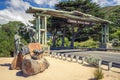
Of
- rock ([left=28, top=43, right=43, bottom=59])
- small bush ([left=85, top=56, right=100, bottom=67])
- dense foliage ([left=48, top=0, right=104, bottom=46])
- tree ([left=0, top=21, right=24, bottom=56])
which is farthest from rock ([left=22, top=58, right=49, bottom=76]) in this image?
dense foliage ([left=48, top=0, right=104, bottom=46])

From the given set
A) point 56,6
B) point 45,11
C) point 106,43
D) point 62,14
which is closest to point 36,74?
point 45,11

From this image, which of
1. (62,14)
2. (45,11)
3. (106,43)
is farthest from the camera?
(106,43)

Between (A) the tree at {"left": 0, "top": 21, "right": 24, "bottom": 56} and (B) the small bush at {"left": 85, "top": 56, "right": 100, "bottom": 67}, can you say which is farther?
(A) the tree at {"left": 0, "top": 21, "right": 24, "bottom": 56}

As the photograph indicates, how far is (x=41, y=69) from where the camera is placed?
15.6 m

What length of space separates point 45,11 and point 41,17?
107 cm

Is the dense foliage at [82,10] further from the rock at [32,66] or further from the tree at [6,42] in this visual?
the rock at [32,66]

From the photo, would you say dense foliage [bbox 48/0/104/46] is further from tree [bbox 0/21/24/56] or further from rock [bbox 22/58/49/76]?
rock [bbox 22/58/49/76]

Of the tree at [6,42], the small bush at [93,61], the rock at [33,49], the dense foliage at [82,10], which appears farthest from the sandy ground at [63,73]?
the dense foliage at [82,10]

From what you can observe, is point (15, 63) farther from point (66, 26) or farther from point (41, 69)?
point (66, 26)

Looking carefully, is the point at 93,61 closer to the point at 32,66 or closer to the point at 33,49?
the point at 32,66

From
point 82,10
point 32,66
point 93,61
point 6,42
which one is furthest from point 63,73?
point 82,10

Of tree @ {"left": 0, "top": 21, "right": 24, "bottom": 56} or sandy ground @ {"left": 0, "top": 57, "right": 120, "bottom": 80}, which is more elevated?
tree @ {"left": 0, "top": 21, "right": 24, "bottom": 56}

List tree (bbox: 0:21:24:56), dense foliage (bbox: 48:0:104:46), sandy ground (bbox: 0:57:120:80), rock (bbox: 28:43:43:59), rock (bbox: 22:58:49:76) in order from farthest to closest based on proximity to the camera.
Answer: dense foliage (bbox: 48:0:104:46) → tree (bbox: 0:21:24:56) → rock (bbox: 28:43:43:59) → rock (bbox: 22:58:49:76) → sandy ground (bbox: 0:57:120:80)

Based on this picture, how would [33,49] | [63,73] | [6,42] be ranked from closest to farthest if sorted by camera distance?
[63,73] < [33,49] < [6,42]
